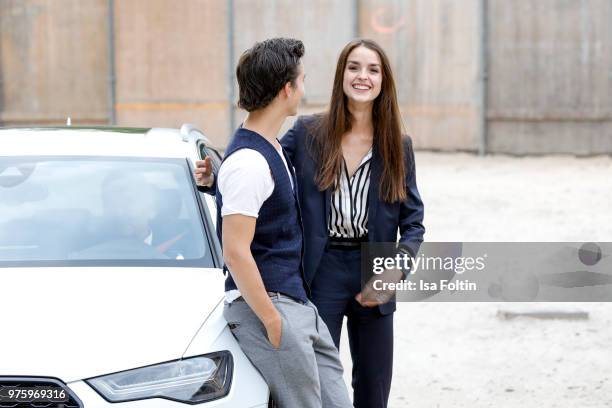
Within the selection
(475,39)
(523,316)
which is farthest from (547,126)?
(523,316)

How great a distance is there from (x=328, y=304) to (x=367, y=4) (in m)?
13.4

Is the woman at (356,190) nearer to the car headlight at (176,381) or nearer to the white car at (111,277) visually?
the white car at (111,277)

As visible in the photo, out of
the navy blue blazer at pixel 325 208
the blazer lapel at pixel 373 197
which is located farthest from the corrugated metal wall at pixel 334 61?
the blazer lapel at pixel 373 197

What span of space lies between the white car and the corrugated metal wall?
→ 11637mm

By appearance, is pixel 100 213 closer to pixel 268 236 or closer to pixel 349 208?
pixel 349 208

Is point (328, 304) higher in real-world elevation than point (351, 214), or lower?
lower

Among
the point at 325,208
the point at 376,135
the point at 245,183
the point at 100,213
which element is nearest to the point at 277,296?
the point at 245,183

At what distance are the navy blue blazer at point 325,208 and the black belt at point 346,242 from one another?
0.04 m

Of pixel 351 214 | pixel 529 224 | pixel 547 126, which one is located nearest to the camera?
pixel 351 214

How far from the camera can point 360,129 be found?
13.3 ft

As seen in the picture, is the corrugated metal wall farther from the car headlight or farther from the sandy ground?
the car headlight

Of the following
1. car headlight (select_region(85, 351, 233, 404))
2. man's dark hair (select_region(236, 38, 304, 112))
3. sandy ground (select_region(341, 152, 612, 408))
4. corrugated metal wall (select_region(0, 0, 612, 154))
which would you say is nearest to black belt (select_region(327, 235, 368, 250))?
car headlight (select_region(85, 351, 233, 404))

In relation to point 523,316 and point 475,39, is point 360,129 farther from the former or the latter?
point 475,39

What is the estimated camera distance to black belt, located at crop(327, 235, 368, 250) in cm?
395
